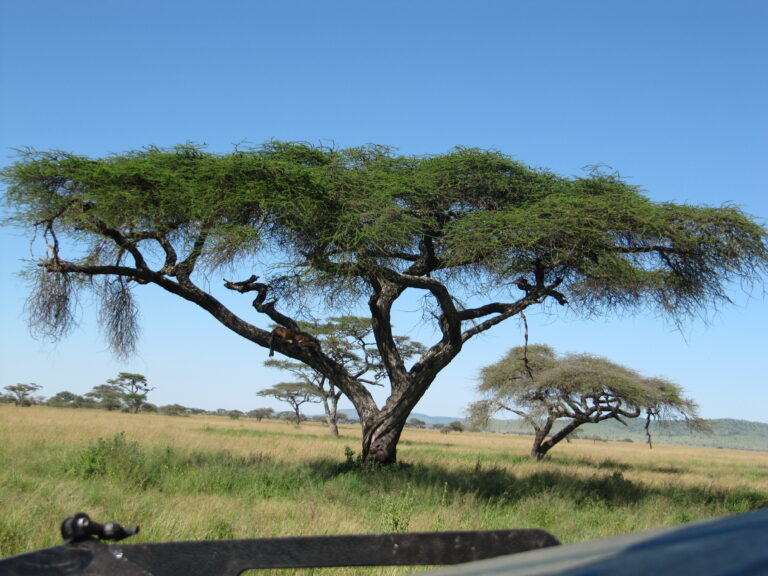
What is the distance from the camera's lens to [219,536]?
264 inches

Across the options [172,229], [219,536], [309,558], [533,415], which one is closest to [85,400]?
[533,415]

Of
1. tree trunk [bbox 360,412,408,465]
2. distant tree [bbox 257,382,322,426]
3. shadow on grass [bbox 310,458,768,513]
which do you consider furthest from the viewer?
distant tree [bbox 257,382,322,426]

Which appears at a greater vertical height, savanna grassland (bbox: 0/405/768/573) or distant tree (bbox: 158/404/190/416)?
savanna grassland (bbox: 0/405/768/573)

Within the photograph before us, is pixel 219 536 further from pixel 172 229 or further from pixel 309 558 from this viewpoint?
pixel 172 229

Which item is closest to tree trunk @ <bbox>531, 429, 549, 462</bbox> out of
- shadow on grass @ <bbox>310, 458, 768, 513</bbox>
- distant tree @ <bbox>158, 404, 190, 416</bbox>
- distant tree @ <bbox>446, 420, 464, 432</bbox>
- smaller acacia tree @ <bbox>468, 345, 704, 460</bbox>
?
smaller acacia tree @ <bbox>468, 345, 704, 460</bbox>

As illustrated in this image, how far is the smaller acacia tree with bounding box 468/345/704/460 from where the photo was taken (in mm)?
27312

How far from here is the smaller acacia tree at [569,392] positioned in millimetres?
27312

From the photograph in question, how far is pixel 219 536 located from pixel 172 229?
8229 millimetres

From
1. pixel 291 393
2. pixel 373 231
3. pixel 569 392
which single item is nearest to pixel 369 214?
pixel 373 231

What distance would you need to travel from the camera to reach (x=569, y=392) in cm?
2795

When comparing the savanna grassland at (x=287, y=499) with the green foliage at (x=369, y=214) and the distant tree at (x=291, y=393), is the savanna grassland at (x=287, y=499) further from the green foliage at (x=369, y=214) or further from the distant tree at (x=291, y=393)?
the distant tree at (x=291, y=393)

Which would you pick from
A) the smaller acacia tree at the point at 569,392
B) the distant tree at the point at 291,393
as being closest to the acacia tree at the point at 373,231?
the smaller acacia tree at the point at 569,392

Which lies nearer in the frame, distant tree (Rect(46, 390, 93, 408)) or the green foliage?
the green foliage

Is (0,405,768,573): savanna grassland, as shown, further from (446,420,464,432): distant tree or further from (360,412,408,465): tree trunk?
(446,420,464,432): distant tree
